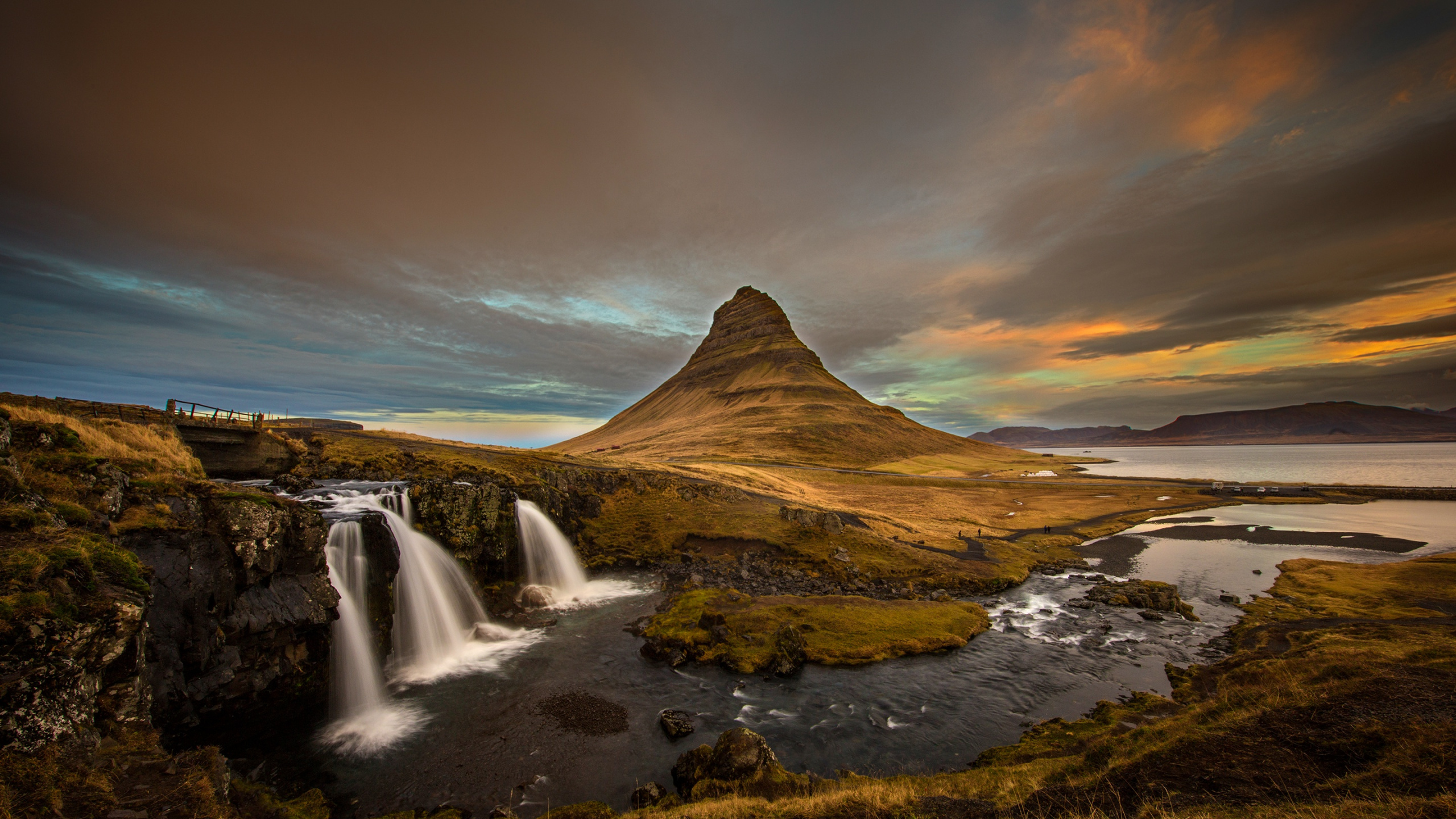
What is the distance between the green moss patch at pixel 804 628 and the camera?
24.2 m

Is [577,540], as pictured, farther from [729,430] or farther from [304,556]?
[729,430]

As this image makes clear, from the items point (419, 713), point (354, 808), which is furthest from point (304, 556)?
point (354, 808)

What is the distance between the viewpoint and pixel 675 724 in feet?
60.0

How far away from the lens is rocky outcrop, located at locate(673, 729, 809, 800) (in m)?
14.1

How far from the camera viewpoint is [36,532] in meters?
12.0

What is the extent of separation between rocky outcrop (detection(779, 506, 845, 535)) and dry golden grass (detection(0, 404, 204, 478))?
38.3 metres

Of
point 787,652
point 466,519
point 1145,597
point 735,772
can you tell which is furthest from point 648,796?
point 1145,597

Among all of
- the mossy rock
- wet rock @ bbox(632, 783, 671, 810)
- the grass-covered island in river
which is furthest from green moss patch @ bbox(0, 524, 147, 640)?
wet rock @ bbox(632, 783, 671, 810)

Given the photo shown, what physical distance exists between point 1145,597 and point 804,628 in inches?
958

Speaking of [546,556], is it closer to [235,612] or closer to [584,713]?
[584,713]

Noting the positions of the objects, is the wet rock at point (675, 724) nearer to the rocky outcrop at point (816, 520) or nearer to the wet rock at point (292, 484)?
the wet rock at point (292, 484)

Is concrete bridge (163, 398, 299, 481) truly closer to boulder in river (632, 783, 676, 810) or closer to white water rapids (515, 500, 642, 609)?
white water rapids (515, 500, 642, 609)

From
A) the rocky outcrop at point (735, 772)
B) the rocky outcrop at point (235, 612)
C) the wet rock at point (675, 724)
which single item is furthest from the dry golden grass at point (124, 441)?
the rocky outcrop at point (735, 772)

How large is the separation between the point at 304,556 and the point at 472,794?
12.1 meters
